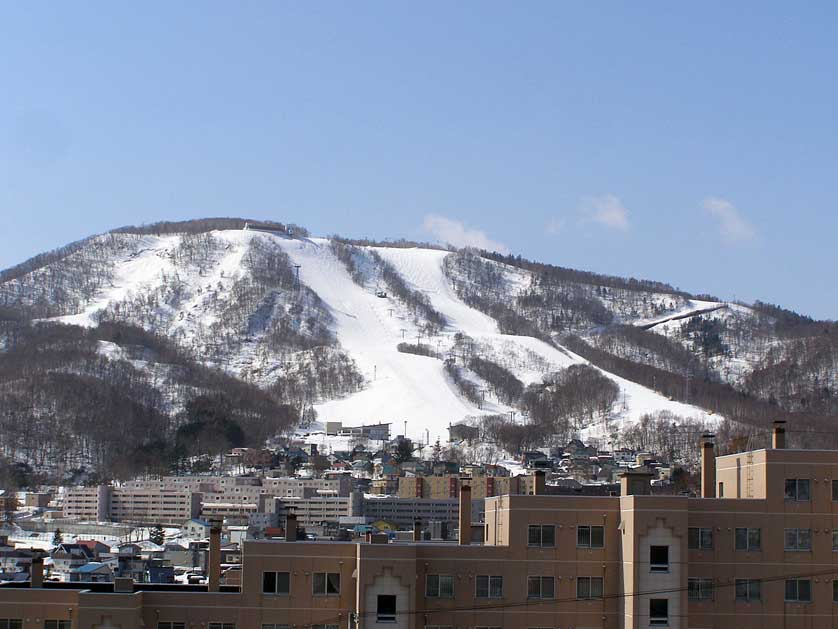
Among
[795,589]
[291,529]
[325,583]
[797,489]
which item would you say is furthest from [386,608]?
[797,489]

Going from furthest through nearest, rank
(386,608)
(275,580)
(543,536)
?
(543,536) → (275,580) → (386,608)

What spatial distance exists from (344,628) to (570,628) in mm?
6093

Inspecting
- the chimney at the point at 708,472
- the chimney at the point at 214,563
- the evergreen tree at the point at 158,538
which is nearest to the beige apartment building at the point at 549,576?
the chimney at the point at 214,563

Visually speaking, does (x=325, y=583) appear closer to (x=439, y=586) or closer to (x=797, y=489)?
(x=439, y=586)

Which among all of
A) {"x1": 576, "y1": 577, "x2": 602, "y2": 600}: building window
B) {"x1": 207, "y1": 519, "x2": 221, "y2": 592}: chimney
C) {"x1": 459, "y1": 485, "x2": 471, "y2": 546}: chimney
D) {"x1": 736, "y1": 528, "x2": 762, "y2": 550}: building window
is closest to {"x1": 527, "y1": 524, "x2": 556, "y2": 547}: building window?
{"x1": 576, "y1": 577, "x2": 602, "y2": 600}: building window

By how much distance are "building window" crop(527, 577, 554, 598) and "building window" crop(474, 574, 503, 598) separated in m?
0.79

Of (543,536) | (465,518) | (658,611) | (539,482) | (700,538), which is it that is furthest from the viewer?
(539,482)

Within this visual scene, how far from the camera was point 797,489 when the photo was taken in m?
42.2

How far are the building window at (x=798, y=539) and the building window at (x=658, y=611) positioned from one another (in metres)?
3.73

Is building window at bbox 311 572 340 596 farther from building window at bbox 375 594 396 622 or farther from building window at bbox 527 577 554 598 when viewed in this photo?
building window at bbox 527 577 554 598

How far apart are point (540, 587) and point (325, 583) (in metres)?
5.82

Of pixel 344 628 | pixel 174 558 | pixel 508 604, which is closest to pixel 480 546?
pixel 508 604

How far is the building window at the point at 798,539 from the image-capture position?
138ft

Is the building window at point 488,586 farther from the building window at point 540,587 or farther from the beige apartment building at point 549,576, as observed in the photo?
the building window at point 540,587
